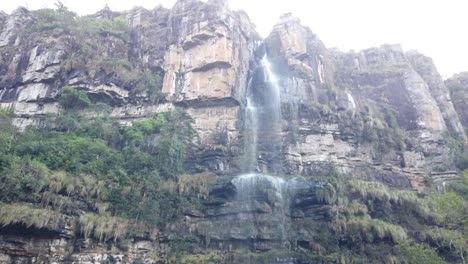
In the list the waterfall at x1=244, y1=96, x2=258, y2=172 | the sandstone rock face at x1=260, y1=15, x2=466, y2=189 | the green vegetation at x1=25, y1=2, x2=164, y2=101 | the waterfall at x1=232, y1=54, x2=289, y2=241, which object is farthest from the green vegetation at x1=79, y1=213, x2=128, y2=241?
the sandstone rock face at x1=260, y1=15, x2=466, y2=189

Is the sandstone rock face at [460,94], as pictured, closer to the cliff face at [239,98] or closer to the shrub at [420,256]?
the cliff face at [239,98]

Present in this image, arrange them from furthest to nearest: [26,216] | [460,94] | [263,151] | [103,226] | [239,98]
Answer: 1. [460,94]
2. [239,98]
3. [263,151]
4. [103,226]
5. [26,216]

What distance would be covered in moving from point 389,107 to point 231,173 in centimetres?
1749

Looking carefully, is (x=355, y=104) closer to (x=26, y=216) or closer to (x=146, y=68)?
A: (x=146, y=68)

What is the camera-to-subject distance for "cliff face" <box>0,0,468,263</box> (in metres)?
23.6

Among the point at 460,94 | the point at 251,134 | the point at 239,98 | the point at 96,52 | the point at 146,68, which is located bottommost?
the point at 251,134

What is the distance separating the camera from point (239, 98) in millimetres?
30859

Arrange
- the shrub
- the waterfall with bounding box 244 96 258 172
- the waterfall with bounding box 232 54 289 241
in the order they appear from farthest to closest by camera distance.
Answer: the waterfall with bounding box 244 96 258 172, the waterfall with bounding box 232 54 289 241, the shrub

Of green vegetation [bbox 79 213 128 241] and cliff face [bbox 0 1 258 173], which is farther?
cliff face [bbox 0 1 258 173]

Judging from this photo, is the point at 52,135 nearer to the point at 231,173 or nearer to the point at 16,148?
the point at 16,148

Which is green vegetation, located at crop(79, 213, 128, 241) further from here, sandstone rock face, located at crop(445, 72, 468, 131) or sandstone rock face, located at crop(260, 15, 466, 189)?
sandstone rock face, located at crop(445, 72, 468, 131)

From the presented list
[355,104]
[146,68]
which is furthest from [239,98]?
[355,104]

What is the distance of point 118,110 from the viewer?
3070cm

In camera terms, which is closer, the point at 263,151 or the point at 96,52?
the point at 263,151
